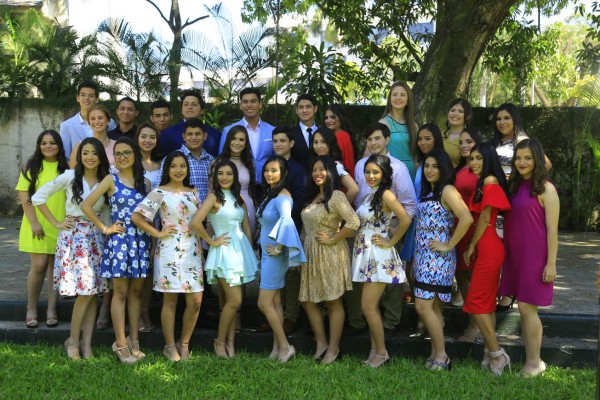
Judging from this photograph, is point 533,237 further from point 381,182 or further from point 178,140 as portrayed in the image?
point 178,140

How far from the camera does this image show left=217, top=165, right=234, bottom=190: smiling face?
17.0ft

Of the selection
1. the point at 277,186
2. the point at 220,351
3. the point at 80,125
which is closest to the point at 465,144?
the point at 277,186

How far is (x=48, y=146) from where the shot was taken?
5664 mm

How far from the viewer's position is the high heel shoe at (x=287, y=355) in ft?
17.0

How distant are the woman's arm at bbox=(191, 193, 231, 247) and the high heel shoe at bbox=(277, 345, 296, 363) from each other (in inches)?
37.2

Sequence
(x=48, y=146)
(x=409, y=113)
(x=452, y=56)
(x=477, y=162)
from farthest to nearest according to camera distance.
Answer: (x=452, y=56) → (x=409, y=113) → (x=48, y=146) → (x=477, y=162)

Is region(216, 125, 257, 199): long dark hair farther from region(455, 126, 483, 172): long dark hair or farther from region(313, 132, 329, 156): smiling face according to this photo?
region(455, 126, 483, 172): long dark hair

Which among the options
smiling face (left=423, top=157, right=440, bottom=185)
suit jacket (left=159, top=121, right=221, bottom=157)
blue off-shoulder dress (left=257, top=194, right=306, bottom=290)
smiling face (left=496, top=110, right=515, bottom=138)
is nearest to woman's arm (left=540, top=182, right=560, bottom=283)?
smiling face (left=423, top=157, right=440, bottom=185)

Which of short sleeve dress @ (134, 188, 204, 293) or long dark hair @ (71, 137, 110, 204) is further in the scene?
long dark hair @ (71, 137, 110, 204)

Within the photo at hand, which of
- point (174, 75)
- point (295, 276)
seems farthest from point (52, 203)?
point (174, 75)

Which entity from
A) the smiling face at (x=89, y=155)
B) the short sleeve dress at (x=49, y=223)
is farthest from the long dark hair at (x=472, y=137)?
the short sleeve dress at (x=49, y=223)

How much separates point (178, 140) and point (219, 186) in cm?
85

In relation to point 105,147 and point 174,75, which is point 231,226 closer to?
point 105,147

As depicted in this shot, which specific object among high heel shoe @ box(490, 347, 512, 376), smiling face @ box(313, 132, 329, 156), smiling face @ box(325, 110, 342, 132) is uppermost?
smiling face @ box(325, 110, 342, 132)
